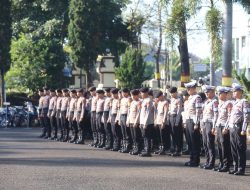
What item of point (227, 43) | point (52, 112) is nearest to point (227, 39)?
point (227, 43)

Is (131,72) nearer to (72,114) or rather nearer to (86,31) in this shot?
(86,31)

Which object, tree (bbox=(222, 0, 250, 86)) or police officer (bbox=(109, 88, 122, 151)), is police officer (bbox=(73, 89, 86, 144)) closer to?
police officer (bbox=(109, 88, 122, 151))

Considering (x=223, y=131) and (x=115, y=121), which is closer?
(x=223, y=131)

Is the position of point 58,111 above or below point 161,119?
above

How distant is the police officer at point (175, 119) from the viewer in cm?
2294

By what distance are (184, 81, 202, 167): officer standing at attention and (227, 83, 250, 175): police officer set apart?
5.96 ft

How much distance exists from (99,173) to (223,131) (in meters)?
3.17

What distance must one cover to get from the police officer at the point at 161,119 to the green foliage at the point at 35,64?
28.9 meters

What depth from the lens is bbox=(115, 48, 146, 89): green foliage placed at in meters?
48.0

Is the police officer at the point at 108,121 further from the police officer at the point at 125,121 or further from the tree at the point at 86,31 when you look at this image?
the tree at the point at 86,31

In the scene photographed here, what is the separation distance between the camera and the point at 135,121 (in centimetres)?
2347

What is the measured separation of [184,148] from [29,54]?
29172 mm

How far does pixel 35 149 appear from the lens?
2494cm

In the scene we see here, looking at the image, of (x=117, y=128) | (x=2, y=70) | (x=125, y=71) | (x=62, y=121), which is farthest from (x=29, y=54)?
(x=117, y=128)
